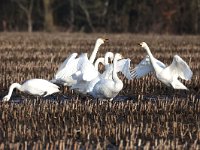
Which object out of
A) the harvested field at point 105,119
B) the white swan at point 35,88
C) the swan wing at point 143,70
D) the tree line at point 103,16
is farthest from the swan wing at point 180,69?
the tree line at point 103,16

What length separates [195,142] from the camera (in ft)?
25.0

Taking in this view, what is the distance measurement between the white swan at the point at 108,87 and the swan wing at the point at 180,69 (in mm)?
1563

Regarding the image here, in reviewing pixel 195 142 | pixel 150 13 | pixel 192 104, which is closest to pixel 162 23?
pixel 150 13

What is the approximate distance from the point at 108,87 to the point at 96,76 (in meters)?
0.93

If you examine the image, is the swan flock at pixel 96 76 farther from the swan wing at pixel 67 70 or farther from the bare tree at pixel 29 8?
the bare tree at pixel 29 8

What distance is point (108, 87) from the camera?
10.9 meters

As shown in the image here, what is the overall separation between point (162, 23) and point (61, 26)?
26.3 ft

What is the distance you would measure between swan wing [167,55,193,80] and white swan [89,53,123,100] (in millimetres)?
1563

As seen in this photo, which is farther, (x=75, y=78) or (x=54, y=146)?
(x=75, y=78)

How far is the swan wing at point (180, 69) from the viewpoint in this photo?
12.1 meters

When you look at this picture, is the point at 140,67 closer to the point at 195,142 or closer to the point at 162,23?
the point at 195,142

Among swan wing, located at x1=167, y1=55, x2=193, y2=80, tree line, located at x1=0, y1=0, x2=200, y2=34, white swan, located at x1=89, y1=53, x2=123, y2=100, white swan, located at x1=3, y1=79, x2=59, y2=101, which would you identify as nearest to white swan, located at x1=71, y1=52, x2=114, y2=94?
white swan, located at x1=89, y1=53, x2=123, y2=100

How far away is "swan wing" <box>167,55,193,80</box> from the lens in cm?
1206

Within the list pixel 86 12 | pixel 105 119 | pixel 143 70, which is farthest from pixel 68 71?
pixel 86 12
